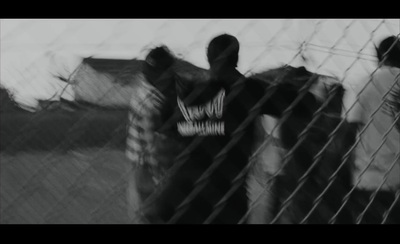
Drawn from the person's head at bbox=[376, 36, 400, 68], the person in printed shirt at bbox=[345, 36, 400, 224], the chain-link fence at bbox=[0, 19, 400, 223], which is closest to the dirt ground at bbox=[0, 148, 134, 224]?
the chain-link fence at bbox=[0, 19, 400, 223]

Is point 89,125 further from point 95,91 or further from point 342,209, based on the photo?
point 342,209

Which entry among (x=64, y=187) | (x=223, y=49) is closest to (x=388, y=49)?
(x=223, y=49)

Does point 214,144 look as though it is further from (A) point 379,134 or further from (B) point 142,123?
(A) point 379,134

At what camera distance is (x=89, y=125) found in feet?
5.68

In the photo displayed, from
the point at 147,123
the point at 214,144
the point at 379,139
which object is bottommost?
the point at 379,139

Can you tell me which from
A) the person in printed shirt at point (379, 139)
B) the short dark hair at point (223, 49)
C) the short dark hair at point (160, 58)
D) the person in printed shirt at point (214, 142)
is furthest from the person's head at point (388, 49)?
the short dark hair at point (160, 58)

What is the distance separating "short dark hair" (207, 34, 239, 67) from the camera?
1.84 m

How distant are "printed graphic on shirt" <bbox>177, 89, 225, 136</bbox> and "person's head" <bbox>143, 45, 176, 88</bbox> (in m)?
0.08

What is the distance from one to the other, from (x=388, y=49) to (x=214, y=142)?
0.71 metres

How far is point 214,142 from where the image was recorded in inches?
75.6

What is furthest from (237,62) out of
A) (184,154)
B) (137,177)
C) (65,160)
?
(65,160)

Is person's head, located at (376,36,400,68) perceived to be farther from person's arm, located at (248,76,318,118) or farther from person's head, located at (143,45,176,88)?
person's head, located at (143,45,176,88)

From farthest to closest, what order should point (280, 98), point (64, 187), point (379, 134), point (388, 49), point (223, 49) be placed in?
point (379, 134)
point (388, 49)
point (280, 98)
point (223, 49)
point (64, 187)

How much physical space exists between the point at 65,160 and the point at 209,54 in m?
0.45
